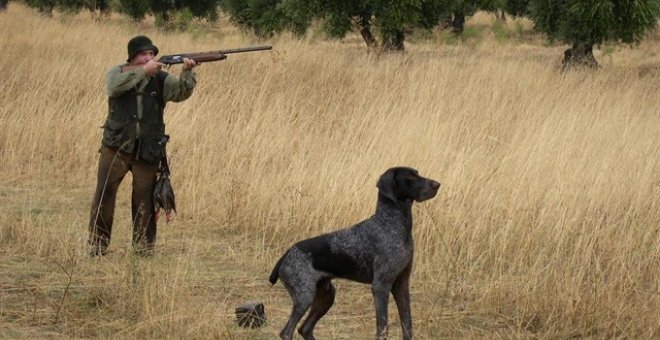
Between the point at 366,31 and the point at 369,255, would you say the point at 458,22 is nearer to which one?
the point at 366,31

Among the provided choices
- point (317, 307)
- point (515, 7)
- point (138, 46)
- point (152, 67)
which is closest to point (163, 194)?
point (152, 67)

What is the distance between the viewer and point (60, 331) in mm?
5625

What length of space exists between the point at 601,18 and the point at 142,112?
48.5ft

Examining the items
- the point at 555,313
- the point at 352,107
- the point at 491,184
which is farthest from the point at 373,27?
the point at 555,313

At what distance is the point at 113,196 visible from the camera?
7266 millimetres

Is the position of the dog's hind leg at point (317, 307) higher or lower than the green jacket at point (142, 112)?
lower

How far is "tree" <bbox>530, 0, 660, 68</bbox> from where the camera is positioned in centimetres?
1983

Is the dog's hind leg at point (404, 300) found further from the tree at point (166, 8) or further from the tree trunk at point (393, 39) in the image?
the tree at point (166, 8)

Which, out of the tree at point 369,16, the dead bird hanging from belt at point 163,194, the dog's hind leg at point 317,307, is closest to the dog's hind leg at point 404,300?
the dog's hind leg at point 317,307

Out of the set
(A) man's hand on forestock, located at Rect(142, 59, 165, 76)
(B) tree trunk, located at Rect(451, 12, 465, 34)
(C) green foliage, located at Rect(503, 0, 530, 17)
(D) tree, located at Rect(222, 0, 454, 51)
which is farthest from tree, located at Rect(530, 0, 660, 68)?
(B) tree trunk, located at Rect(451, 12, 465, 34)

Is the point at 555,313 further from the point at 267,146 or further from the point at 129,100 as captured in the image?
the point at 267,146

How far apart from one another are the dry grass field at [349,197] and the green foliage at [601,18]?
6343mm

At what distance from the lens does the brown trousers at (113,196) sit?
7.17 m

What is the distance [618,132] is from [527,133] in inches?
39.6
